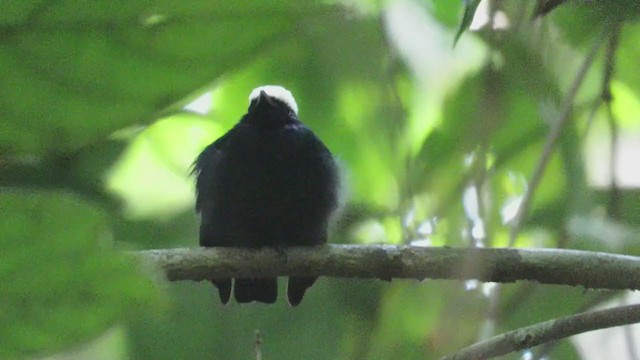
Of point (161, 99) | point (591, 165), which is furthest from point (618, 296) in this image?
point (161, 99)

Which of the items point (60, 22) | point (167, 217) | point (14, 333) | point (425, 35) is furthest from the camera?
point (167, 217)

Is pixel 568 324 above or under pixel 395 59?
under

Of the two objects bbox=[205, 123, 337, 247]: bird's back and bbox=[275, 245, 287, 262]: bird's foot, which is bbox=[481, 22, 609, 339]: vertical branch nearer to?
bbox=[275, 245, 287, 262]: bird's foot

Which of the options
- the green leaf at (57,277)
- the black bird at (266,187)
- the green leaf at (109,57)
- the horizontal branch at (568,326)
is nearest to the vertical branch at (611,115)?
the horizontal branch at (568,326)

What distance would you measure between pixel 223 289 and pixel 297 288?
6.0 inches

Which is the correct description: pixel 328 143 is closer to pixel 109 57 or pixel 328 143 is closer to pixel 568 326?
pixel 568 326

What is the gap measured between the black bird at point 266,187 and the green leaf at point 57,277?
160 centimetres

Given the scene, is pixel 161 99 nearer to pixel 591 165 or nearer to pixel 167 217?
pixel 591 165

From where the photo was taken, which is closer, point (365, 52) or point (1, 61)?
point (1, 61)

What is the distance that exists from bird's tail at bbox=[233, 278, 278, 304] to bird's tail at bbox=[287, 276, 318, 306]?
7 cm

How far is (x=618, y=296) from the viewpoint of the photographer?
1.34m

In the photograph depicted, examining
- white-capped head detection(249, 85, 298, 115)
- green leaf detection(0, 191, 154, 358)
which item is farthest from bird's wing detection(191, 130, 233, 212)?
green leaf detection(0, 191, 154, 358)

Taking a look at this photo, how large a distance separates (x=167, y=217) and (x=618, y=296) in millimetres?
776

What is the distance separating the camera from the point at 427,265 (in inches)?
48.9
